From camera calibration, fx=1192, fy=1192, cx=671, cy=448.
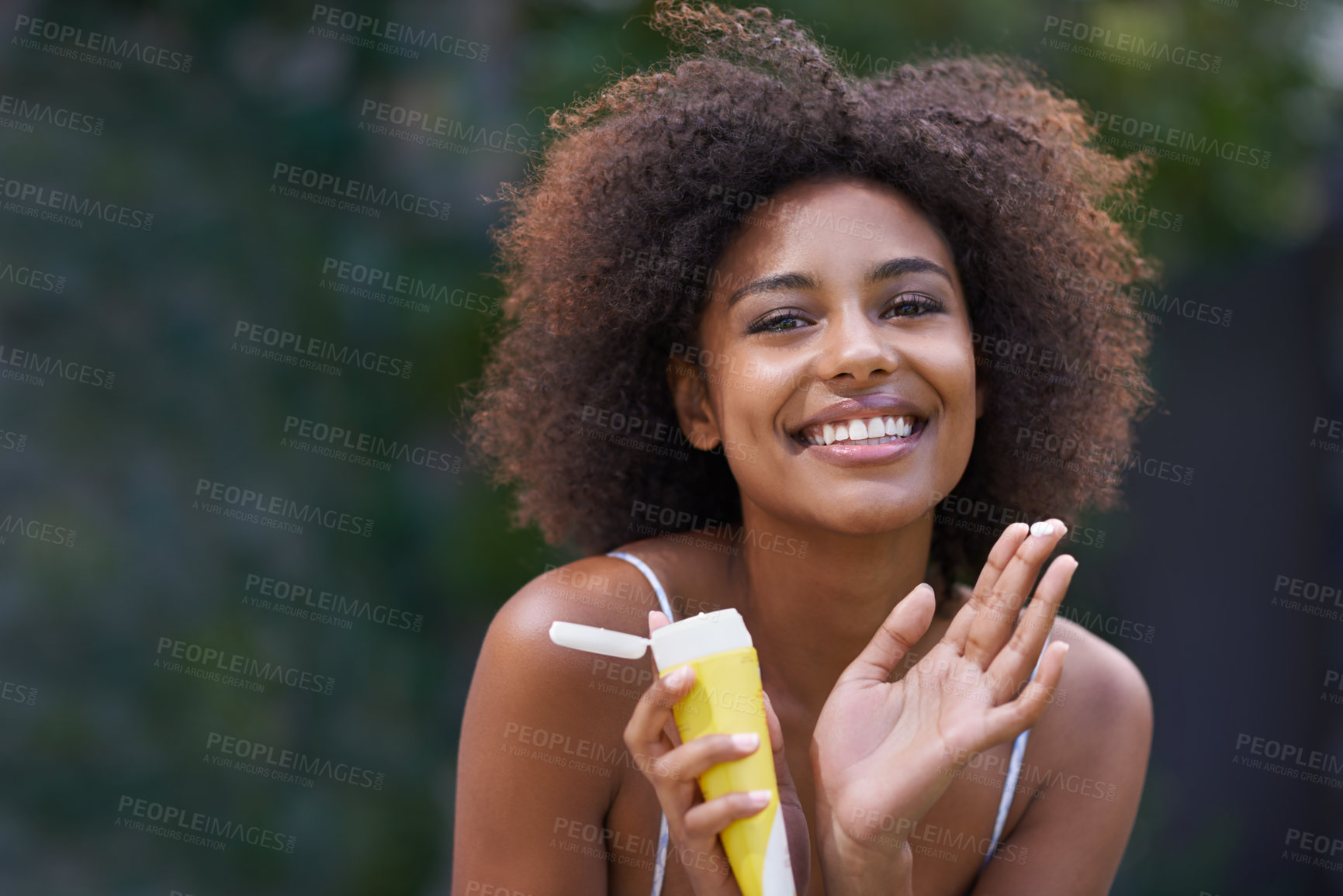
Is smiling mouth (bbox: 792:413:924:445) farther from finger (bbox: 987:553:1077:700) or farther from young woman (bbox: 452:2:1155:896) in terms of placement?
finger (bbox: 987:553:1077:700)

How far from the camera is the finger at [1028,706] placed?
1.43m

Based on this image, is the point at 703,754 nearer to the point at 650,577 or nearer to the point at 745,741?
the point at 745,741

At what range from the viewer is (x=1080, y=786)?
2.09 metres

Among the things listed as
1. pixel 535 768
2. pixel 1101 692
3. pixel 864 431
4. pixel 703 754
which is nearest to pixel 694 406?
pixel 864 431

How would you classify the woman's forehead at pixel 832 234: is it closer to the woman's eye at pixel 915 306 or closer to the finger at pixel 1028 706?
the woman's eye at pixel 915 306

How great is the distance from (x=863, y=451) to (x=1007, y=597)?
12.0 inches

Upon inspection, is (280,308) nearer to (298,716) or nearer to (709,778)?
(298,716)

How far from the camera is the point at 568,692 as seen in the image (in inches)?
72.7

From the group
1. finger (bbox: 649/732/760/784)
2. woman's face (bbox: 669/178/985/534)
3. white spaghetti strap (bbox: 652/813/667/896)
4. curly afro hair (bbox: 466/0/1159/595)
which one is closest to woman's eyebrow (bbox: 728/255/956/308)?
woman's face (bbox: 669/178/985/534)

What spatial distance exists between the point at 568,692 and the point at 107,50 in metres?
2.34

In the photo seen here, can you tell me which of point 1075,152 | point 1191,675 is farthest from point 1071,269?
point 1191,675

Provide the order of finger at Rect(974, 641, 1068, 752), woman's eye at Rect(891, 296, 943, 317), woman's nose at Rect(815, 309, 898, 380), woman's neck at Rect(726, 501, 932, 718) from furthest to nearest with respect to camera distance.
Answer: woman's neck at Rect(726, 501, 932, 718), woman's eye at Rect(891, 296, 943, 317), woman's nose at Rect(815, 309, 898, 380), finger at Rect(974, 641, 1068, 752)

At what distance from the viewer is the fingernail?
1442mm

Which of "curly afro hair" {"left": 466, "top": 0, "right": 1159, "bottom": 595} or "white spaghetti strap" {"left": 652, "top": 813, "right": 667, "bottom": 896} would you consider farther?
"curly afro hair" {"left": 466, "top": 0, "right": 1159, "bottom": 595}
